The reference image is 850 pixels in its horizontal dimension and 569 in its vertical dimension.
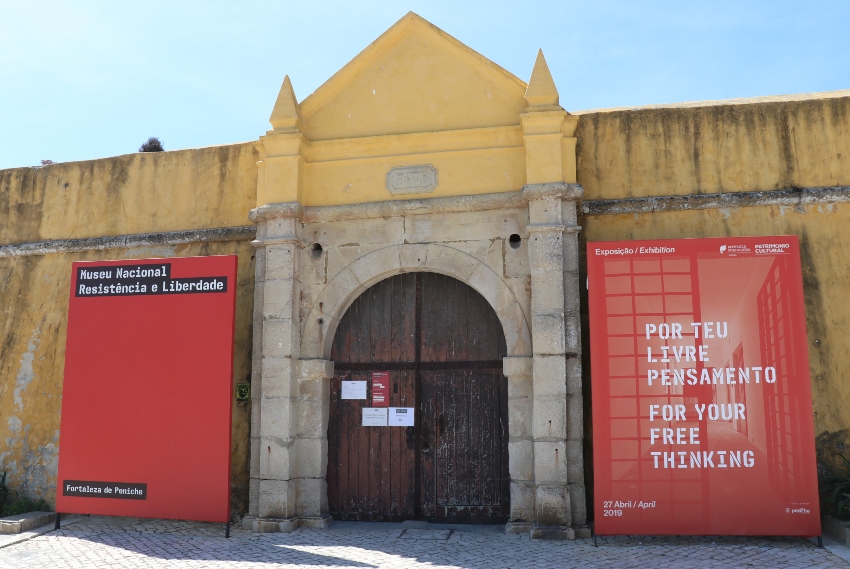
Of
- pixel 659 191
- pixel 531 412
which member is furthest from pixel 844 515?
pixel 659 191

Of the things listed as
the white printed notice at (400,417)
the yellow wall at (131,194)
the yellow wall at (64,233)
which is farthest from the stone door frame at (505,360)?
the yellow wall at (131,194)

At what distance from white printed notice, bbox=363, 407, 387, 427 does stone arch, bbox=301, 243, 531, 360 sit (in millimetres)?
682

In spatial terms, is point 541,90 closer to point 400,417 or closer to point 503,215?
point 503,215

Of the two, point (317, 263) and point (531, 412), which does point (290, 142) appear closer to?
point (317, 263)

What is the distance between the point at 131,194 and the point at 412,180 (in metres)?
3.47

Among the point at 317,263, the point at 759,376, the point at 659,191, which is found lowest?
the point at 759,376

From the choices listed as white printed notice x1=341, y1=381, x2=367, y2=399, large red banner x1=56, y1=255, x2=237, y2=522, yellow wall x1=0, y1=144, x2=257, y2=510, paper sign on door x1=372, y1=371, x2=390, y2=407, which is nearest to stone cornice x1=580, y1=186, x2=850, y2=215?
paper sign on door x1=372, y1=371, x2=390, y2=407

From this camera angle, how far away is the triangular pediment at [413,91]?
23.3ft

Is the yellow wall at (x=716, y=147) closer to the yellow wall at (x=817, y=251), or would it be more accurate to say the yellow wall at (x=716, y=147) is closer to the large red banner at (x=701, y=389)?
the yellow wall at (x=817, y=251)

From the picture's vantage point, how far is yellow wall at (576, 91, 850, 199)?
6.82 m

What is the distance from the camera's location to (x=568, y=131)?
689 centimetres

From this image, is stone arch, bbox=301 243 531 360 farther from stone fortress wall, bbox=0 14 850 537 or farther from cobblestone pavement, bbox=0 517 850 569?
cobblestone pavement, bbox=0 517 850 569

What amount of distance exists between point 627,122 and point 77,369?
5929mm

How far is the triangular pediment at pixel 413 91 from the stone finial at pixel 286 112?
17 cm
